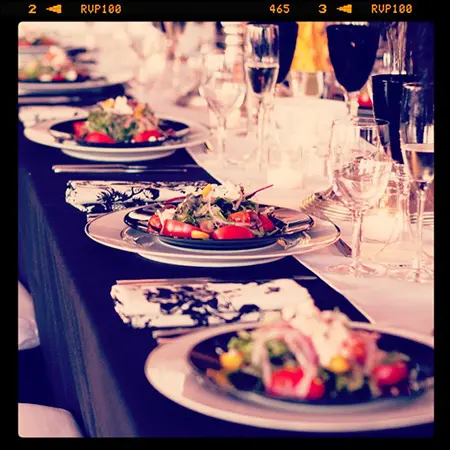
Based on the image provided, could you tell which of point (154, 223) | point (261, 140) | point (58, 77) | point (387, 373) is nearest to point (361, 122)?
point (154, 223)

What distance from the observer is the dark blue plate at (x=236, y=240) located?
1.41 m

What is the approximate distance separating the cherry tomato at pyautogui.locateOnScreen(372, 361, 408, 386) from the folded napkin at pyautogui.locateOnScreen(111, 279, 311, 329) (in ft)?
0.92

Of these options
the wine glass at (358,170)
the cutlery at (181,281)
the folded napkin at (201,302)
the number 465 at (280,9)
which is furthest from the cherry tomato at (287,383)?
the number 465 at (280,9)

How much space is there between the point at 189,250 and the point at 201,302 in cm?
20

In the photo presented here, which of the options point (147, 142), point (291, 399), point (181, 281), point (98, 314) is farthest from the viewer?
point (147, 142)

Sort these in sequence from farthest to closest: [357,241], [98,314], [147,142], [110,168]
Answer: [147,142] → [110,168] → [357,241] → [98,314]

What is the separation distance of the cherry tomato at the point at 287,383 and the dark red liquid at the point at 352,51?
126cm

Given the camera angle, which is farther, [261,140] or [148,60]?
[148,60]

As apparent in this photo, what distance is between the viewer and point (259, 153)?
2236 mm

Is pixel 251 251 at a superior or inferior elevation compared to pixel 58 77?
inferior

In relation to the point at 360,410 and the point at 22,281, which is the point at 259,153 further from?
the point at 360,410

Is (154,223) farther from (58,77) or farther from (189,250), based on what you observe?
(58,77)

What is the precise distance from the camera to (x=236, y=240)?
1410 millimetres
